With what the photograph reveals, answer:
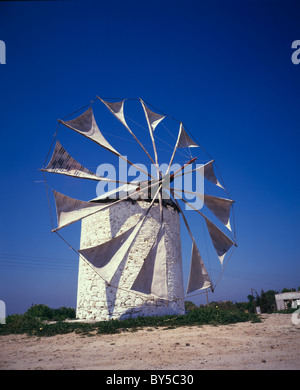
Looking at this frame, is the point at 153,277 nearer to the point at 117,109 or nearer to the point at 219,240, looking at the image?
the point at 219,240

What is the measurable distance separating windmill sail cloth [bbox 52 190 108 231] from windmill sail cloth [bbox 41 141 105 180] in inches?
43.7

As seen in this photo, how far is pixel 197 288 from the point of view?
1170 centimetres

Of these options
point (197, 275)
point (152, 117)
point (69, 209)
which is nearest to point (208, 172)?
point (152, 117)

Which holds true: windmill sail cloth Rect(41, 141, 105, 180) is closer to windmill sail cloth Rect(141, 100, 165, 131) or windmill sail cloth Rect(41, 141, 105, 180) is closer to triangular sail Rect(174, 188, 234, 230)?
windmill sail cloth Rect(141, 100, 165, 131)

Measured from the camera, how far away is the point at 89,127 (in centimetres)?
1230

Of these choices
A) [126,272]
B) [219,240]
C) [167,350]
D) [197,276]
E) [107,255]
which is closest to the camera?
[167,350]

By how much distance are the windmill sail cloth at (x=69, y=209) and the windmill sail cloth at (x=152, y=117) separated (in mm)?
5090

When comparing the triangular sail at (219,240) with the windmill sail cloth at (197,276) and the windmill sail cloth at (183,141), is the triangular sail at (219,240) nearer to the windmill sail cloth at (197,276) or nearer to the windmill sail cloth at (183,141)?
the windmill sail cloth at (197,276)

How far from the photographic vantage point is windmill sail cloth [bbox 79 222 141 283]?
999cm

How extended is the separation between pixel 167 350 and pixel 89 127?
9554 millimetres

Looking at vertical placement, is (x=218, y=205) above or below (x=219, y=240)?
above

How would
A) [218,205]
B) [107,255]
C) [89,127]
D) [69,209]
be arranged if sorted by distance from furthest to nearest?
[218,205], [89,127], [69,209], [107,255]

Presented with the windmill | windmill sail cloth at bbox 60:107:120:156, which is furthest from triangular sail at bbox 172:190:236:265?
A: windmill sail cloth at bbox 60:107:120:156
